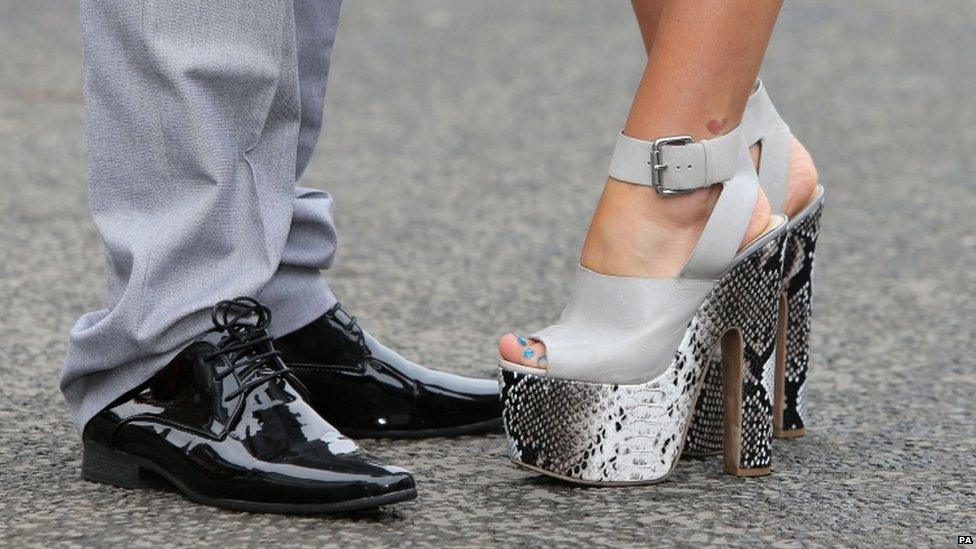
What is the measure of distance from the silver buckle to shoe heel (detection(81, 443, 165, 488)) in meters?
0.60

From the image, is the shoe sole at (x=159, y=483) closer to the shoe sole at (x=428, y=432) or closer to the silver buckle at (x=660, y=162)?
the shoe sole at (x=428, y=432)

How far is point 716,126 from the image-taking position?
1.55 meters

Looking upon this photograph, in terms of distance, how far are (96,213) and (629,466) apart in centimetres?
61

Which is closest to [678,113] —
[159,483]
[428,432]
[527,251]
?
[428,432]

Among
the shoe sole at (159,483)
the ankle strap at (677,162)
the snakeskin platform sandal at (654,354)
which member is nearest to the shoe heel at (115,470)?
the shoe sole at (159,483)

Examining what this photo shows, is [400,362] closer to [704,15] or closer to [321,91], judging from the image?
[321,91]

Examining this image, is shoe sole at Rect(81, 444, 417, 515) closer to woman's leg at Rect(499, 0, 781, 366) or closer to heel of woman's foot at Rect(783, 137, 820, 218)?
woman's leg at Rect(499, 0, 781, 366)

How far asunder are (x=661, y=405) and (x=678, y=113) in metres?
0.31

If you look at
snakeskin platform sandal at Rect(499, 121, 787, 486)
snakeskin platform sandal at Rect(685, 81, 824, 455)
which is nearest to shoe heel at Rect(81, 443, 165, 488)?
snakeskin platform sandal at Rect(499, 121, 787, 486)

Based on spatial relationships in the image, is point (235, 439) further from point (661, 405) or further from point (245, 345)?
point (661, 405)

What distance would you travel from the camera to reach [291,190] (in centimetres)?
158

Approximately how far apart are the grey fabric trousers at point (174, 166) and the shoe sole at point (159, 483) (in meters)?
0.05

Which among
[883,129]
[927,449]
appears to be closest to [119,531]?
[927,449]

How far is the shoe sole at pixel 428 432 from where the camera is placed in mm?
1729
